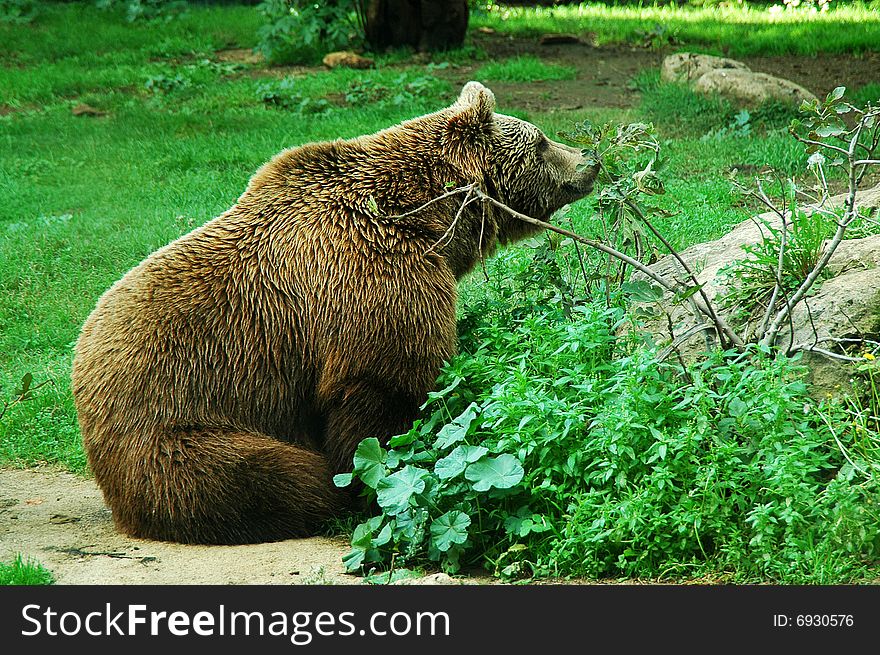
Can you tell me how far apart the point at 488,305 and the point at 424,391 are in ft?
3.46

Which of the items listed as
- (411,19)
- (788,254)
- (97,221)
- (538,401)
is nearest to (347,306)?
(538,401)

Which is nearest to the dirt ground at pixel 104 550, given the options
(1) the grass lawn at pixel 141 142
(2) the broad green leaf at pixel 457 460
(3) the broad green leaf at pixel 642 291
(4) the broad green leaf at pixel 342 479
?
(4) the broad green leaf at pixel 342 479

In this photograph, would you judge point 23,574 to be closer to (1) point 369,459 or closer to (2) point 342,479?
(2) point 342,479

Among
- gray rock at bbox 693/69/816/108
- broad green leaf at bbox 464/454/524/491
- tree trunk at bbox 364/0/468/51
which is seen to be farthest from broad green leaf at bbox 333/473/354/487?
tree trunk at bbox 364/0/468/51

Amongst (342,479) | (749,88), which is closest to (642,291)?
(342,479)

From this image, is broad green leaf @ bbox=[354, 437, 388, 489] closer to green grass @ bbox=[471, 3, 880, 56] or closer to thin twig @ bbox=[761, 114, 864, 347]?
thin twig @ bbox=[761, 114, 864, 347]

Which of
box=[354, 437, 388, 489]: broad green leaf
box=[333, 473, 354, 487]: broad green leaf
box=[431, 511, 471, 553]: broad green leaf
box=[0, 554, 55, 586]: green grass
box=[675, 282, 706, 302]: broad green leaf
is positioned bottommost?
box=[0, 554, 55, 586]: green grass

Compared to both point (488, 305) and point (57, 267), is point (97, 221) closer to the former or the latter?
point (57, 267)

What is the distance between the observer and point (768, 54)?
13969 mm

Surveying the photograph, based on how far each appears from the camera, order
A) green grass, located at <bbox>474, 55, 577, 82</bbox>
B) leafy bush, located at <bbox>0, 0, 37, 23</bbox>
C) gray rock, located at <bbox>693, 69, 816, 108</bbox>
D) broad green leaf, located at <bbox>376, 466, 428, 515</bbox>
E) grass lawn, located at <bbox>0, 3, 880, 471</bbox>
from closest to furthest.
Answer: broad green leaf, located at <bbox>376, 466, 428, 515</bbox>
grass lawn, located at <bbox>0, 3, 880, 471</bbox>
gray rock, located at <bbox>693, 69, 816, 108</bbox>
green grass, located at <bbox>474, 55, 577, 82</bbox>
leafy bush, located at <bbox>0, 0, 37, 23</bbox>

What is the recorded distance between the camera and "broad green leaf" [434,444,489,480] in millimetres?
4094

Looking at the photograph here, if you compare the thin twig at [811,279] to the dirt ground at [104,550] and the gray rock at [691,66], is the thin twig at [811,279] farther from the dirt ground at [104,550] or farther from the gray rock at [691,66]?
the gray rock at [691,66]

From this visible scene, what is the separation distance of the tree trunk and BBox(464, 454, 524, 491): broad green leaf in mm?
11294

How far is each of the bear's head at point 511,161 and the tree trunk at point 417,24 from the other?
9.53 m
